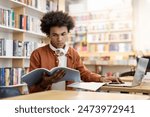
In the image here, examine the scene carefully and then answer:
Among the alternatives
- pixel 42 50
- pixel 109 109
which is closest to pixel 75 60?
pixel 42 50

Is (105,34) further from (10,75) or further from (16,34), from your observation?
(10,75)

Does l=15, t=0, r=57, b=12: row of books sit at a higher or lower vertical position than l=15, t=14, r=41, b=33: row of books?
higher

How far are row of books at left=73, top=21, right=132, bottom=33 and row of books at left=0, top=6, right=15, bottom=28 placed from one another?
3212mm

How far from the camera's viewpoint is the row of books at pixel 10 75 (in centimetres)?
321

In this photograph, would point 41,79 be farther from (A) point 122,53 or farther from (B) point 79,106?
(A) point 122,53

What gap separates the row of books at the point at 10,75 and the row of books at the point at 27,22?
62 cm

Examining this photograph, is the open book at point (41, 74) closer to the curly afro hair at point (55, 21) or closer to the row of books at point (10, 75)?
the curly afro hair at point (55, 21)

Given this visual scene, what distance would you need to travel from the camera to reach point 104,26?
6.30 m

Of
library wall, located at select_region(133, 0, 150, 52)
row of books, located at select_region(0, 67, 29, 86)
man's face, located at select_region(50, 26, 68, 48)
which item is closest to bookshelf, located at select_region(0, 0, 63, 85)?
row of books, located at select_region(0, 67, 29, 86)

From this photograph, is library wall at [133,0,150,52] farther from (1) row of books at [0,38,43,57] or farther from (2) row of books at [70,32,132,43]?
(1) row of books at [0,38,43,57]

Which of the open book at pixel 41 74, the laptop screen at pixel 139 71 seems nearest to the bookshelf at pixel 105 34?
the laptop screen at pixel 139 71

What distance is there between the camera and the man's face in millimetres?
2182

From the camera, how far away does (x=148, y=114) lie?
3.43ft

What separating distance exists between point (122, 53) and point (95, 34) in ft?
2.78
